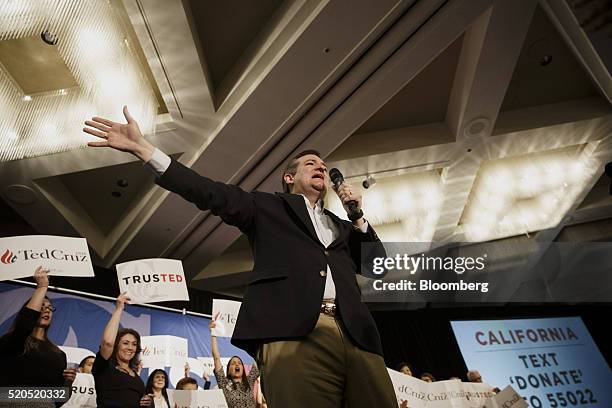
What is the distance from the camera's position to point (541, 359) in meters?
6.28

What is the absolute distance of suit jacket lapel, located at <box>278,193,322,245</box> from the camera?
113 centimetres

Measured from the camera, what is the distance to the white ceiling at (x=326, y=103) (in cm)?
294

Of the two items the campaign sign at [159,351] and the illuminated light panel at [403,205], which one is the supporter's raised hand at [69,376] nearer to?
the campaign sign at [159,351]

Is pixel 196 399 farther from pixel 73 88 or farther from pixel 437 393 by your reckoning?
pixel 73 88

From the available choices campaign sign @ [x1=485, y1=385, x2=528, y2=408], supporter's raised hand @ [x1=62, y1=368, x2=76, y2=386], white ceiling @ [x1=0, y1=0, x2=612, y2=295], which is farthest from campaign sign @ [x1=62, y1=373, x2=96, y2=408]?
campaign sign @ [x1=485, y1=385, x2=528, y2=408]

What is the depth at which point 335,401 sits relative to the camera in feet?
2.92


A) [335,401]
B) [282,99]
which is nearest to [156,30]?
[282,99]

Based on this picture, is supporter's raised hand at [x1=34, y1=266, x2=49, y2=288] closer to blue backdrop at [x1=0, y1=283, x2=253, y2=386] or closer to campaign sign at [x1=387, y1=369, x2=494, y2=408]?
blue backdrop at [x1=0, y1=283, x2=253, y2=386]

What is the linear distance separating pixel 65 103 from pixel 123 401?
233 centimetres

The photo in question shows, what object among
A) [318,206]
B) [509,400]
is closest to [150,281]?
[318,206]

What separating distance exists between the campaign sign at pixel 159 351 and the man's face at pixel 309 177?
97.8 inches

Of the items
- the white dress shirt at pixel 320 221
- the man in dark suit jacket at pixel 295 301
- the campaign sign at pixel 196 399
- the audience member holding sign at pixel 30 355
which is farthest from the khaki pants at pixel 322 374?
the campaign sign at pixel 196 399

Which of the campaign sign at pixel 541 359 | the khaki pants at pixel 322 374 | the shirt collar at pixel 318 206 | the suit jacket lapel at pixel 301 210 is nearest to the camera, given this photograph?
the khaki pants at pixel 322 374

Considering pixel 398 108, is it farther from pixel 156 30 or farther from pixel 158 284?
pixel 158 284
